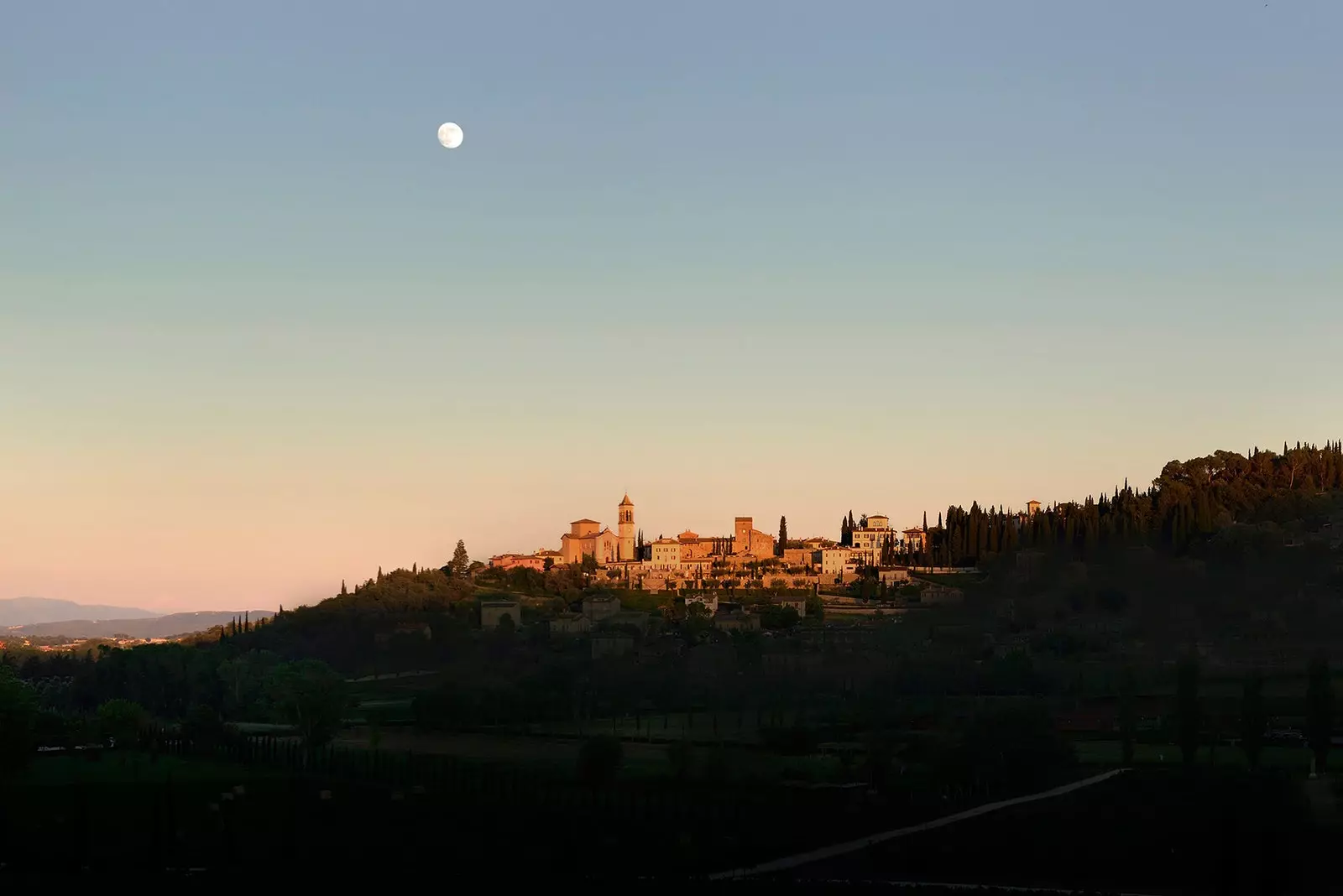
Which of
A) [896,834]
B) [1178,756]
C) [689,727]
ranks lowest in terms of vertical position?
[896,834]

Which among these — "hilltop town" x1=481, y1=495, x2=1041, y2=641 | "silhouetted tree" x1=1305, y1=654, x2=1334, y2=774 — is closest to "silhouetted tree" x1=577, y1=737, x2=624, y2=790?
"silhouetted tree" x1=1305, y1=654, x2=1334, y2=774

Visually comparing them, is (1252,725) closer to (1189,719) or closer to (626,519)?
(1189,719)

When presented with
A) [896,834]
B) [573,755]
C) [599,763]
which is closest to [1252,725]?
[896,834]

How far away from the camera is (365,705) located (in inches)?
3167

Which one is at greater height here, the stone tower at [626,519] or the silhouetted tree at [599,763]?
the stone tower at [626,519]

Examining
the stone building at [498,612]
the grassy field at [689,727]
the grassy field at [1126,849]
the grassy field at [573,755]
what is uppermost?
the stone building at [498,612]

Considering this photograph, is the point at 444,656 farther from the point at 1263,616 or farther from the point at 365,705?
the point at 1263,616

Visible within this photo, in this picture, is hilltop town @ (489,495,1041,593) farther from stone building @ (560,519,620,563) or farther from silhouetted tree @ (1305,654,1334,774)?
silhouetted tree @ (1305,654,1334,774)

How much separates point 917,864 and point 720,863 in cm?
522

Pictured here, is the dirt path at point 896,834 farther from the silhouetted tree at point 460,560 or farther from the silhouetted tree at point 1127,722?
the silhouetted tree at point 460,560

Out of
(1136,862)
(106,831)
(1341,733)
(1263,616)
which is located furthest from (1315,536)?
(106,831)

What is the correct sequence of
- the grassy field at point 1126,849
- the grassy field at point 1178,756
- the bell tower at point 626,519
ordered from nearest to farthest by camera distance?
the grassy field at point 1126,849 < the grassy field at point 1178,756 < the bell tower at point 626,519

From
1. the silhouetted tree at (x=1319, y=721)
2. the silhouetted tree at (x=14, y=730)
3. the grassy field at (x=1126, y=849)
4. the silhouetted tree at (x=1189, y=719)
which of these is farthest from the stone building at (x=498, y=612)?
the grassy field at (x=1126, y=849)

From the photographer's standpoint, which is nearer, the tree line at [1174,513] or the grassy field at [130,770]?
the grassy field at [130,770]
